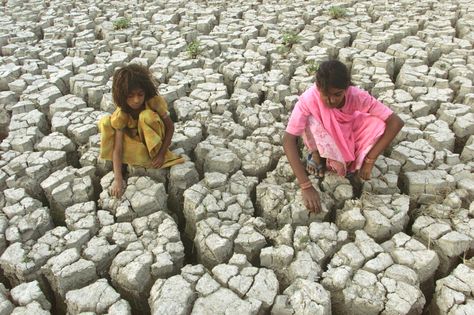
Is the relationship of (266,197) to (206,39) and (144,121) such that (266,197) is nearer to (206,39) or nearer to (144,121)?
(144,121)

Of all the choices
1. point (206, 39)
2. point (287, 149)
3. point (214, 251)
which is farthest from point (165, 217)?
point (206, 39)

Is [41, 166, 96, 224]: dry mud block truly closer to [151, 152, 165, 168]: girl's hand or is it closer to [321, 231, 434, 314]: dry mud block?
[151, 152, 165, 168]: girl's hand

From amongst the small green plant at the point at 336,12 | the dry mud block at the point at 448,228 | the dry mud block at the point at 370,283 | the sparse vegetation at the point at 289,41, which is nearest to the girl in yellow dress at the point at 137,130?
the dry mud block at the point at 370,283

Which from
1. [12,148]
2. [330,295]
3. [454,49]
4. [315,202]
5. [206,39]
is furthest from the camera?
[206,39]

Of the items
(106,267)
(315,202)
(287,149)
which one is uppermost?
(287,149)

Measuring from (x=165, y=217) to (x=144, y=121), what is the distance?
62 centimetres

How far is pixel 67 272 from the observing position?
2.14 meters

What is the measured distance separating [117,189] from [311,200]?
1.20 m

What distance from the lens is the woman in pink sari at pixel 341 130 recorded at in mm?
2469

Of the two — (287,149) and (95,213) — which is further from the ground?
(287,149)

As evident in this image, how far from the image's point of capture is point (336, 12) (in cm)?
493

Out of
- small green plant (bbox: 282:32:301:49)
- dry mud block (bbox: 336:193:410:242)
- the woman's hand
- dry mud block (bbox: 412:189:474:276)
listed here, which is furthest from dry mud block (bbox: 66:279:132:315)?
small green plant (bbox: 282:32:301:49)

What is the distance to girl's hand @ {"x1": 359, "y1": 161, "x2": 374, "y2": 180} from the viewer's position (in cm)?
257

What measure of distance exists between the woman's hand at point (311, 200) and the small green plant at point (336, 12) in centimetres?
319
